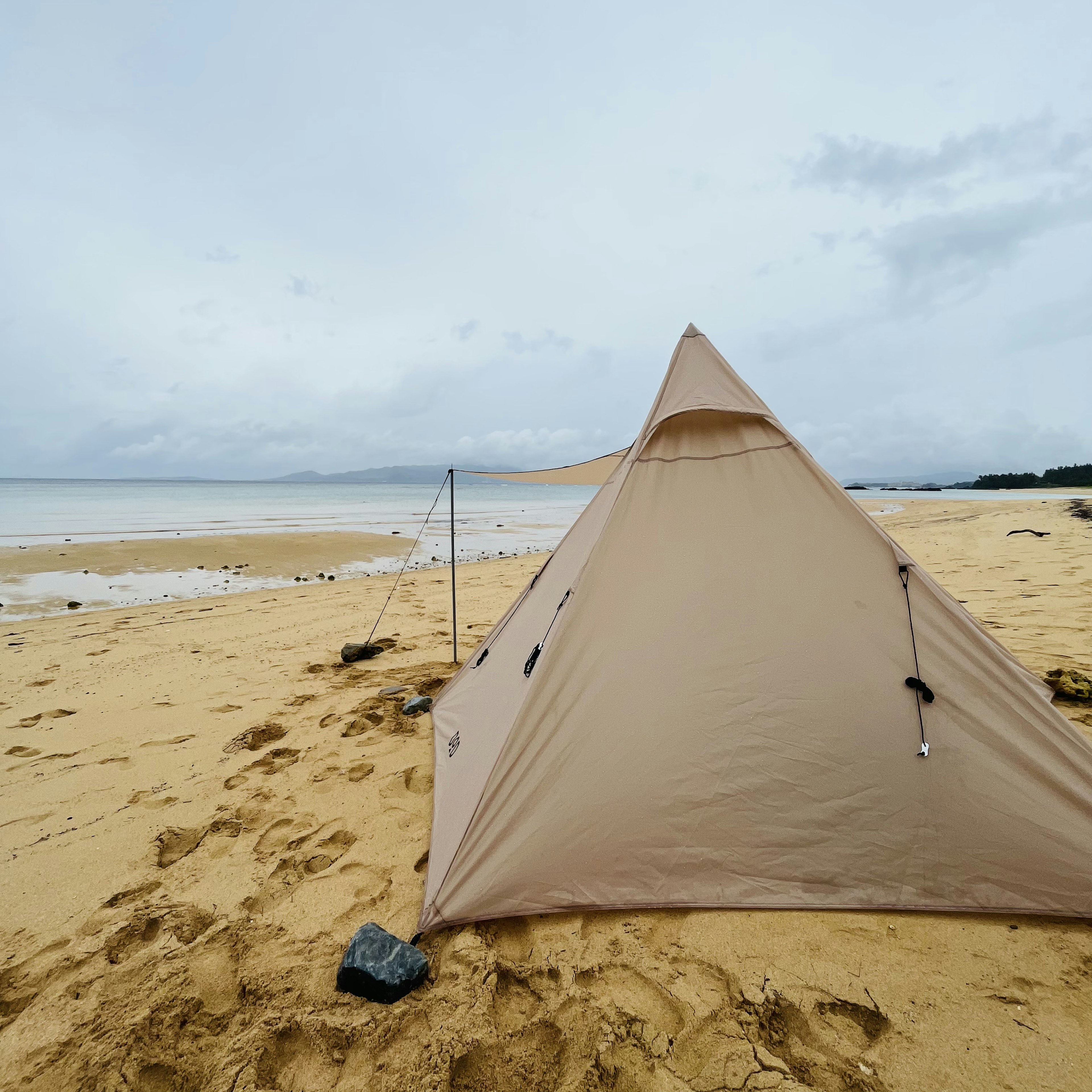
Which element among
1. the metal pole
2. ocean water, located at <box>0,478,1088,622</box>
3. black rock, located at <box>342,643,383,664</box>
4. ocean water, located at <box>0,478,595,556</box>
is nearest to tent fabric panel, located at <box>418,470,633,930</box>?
the metal pole

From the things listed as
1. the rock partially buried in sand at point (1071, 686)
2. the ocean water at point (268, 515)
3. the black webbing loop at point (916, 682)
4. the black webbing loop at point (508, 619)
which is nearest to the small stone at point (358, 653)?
the black webbing loop at point (508, 619)

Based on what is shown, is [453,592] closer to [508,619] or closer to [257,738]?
[508,619]

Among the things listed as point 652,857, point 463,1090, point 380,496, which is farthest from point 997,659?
point 380,496

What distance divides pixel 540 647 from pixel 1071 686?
380 cm

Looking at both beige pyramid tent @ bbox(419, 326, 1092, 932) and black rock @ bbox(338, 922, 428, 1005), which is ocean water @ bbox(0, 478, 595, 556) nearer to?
beige pyramid tent @ bbox(419, 326, 1092, 932)

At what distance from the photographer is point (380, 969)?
187 centimetres

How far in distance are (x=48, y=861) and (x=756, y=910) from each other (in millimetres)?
3550

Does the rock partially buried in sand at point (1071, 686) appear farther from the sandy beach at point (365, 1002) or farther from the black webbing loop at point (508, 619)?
the black webbing loop at point (508, 619)

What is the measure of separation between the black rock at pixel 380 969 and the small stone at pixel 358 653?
3.71 meters

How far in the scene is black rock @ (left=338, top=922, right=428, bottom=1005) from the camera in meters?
1.84

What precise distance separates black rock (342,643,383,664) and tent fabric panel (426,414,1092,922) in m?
3.71

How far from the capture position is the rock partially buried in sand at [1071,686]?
3.41 m

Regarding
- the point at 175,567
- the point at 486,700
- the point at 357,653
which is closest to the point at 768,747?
the point at 486,700

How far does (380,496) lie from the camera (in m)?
51.2
